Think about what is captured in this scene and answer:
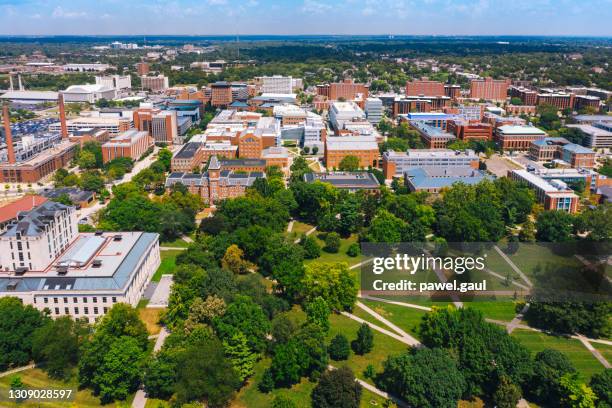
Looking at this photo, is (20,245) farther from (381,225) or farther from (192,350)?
(381,225)

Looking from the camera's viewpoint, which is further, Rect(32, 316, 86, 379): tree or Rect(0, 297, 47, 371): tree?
Rect(0, 297, 47, 371): tree

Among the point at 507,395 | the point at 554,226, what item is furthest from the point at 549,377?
the point at 554,226

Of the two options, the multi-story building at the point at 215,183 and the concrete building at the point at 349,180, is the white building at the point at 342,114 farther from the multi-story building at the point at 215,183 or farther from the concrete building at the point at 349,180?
the multi-story building at the point at 215,183

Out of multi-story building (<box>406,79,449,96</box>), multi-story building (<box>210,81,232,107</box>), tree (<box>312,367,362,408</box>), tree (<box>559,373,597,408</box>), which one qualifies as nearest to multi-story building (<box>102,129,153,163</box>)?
multi-story building (<box>210,81,232,107</box>)

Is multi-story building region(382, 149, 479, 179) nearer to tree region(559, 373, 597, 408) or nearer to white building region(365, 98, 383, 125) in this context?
white building region(365, 98, 383, 125)

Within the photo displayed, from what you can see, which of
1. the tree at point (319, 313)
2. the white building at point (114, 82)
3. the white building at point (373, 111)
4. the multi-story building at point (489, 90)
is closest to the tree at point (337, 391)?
the tree at point (319, 313)

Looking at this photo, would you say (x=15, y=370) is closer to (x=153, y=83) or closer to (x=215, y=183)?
(x=215, y=183)

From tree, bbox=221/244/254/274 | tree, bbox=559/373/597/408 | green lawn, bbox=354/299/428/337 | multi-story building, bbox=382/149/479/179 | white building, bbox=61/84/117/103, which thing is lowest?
green lawn, bbox=354/299/428/337
